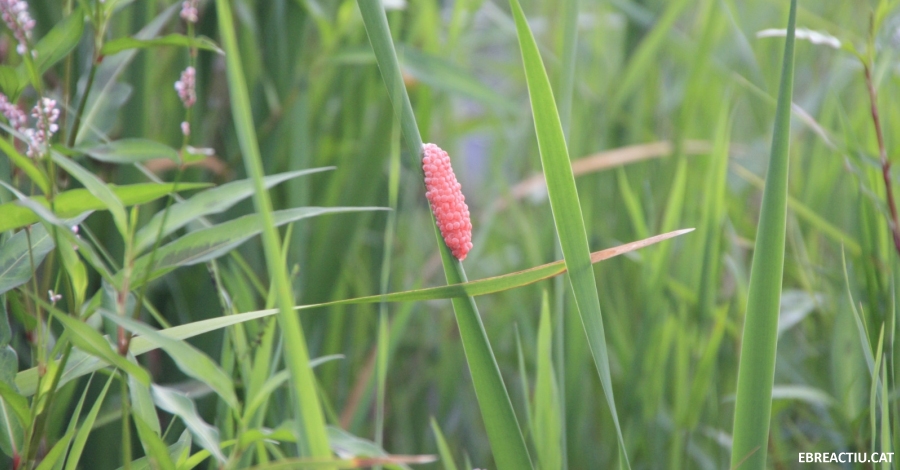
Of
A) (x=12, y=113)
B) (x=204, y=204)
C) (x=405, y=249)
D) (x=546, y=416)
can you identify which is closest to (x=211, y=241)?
(x=204, y=204)

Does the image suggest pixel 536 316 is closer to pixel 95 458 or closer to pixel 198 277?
pixel 198 277

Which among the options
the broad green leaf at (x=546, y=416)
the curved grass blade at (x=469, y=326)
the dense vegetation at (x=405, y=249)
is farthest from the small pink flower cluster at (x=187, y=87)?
the broad green leaf at (x=546, y=416)

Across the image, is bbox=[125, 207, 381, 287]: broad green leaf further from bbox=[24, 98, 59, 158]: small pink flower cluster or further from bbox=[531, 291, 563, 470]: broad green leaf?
bbox=[531, 291, 563, 470]: broad green leaf

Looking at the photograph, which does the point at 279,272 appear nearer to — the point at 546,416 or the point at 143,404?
the point at 143,404

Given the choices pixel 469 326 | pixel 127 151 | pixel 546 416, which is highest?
pixel 127 151

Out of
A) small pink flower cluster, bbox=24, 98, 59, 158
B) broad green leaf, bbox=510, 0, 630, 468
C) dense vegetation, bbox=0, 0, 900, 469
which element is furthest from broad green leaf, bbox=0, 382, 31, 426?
broad green leaf, bbox=510, 0, 630, 468

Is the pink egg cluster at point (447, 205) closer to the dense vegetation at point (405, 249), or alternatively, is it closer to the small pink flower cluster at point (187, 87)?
the dense vegetation at point (405, 249)
